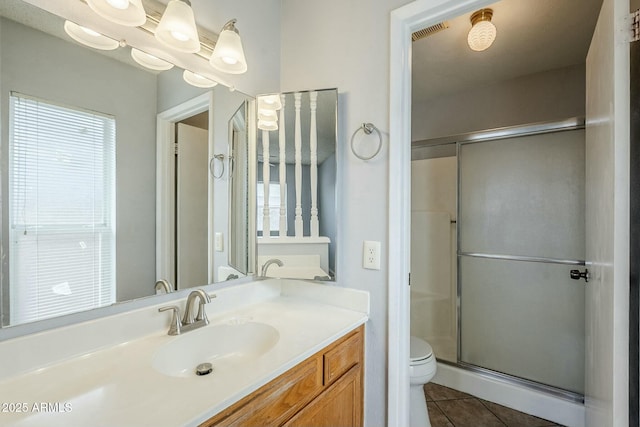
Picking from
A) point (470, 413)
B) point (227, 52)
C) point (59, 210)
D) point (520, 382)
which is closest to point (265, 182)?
point (227, 52)

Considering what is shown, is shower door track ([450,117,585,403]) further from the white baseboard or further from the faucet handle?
the faucet handle

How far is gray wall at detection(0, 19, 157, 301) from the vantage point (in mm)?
792

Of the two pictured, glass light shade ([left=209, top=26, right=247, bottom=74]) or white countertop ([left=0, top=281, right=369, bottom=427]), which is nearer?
white countertop ([left=0, top=281, right=369, bottom=427])

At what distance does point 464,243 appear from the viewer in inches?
89.9

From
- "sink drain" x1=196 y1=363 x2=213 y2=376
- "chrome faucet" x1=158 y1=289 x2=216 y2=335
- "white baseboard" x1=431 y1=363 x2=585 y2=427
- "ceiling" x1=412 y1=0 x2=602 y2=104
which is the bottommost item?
"white baseboard" x1=431 y1=363 x2=585 y2=427

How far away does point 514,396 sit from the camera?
6.54 ft

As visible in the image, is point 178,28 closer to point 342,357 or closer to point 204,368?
point 204,368

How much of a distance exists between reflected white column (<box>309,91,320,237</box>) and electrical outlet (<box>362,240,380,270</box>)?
0.25 meters

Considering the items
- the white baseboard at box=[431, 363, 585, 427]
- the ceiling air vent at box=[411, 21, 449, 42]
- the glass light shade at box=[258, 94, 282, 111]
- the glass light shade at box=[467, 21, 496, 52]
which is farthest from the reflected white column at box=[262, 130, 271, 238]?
the white baseboard at box=[431, 363, 585, 427]

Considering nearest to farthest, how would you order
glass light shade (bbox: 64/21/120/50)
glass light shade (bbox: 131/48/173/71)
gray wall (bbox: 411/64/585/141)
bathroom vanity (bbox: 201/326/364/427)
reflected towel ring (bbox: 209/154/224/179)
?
bathroom vanity (bbox: 201/326/364/427) → glass light shade (bbox: 64/21/120/50) → glass light shade (bbox: 131/48/173/71) → reflected towel ring (bbox: 209/154/224/179) → gray wall (bbox: 411/64/585/141)

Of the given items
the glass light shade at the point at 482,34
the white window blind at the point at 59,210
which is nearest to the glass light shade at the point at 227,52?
the white window blind at the point at 59,210

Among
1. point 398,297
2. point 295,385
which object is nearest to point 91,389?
point 295,385

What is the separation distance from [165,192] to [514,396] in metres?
2.53

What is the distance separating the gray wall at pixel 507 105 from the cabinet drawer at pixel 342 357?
7.95 feet
